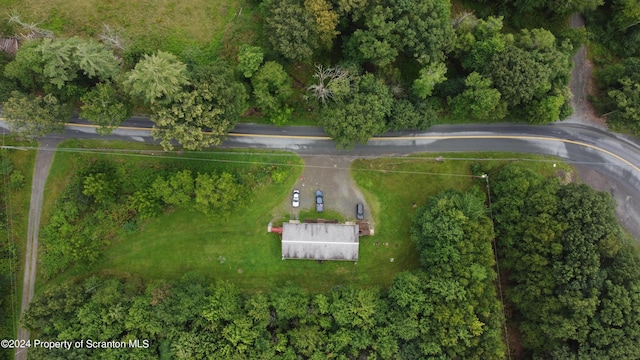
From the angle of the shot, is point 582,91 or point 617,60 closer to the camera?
point 582,91

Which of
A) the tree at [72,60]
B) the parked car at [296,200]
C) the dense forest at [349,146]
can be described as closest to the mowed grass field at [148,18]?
the dense forest at [349,146]

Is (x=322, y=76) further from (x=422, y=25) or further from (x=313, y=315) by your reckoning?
(x=313, y=315)

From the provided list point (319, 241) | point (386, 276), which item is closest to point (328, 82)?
point (319, 241)

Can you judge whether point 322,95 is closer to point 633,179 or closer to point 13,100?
point 13,100

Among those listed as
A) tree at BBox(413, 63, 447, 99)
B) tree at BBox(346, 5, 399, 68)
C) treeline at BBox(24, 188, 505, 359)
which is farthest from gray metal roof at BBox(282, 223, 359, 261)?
tree at BBox(346, 5, 399, 68)

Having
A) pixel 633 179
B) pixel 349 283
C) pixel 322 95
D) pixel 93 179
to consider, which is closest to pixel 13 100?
pixel 93 179

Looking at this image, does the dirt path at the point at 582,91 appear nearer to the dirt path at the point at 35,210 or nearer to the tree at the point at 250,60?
the tree at the point at 250,60

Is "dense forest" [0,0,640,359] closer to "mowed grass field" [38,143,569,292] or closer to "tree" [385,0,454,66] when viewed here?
"tree" [385,0,454,66]
